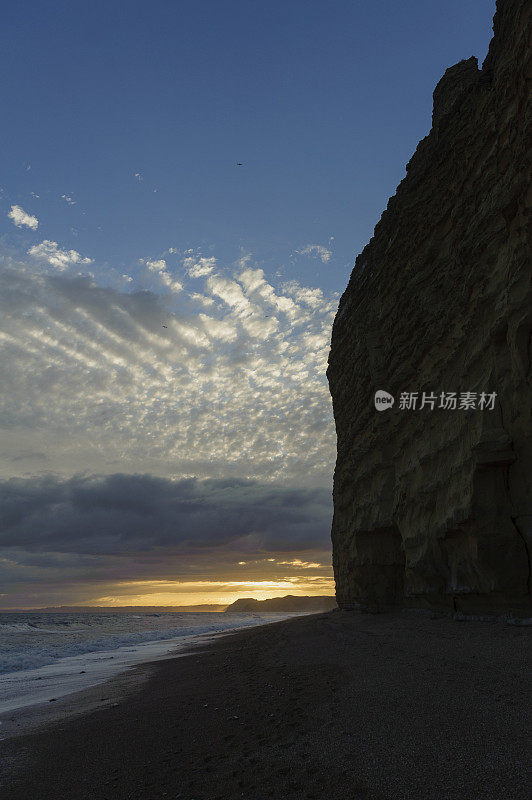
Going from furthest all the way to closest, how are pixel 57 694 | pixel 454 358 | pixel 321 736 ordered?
pixel 454 358 < pixel 57 694 < pixel 321 736

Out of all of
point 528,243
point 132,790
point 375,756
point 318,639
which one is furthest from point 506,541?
point 132,790

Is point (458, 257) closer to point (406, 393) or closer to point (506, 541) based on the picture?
point (406, 393)

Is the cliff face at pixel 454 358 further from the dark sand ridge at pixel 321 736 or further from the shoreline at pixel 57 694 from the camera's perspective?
the shoreline at pixel 57 694

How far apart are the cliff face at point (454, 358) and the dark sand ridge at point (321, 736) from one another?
10.5 ft

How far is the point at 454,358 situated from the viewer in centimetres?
1402

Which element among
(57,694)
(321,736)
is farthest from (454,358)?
(57,694)

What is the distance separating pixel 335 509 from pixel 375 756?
67.6ft

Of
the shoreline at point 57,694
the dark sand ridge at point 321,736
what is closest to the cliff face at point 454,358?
the dark sand ridge at point 321,736

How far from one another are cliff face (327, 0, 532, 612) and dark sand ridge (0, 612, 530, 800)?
3.21 m

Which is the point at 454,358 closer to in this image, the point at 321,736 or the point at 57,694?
the point at 321,736

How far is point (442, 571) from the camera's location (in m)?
13.8

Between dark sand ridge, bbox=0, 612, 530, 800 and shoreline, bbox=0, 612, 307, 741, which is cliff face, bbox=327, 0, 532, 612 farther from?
shoreline, bbox=0, 612, 307, 741

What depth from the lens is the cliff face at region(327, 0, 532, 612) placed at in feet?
36.0

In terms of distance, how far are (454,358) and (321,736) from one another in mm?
11656
